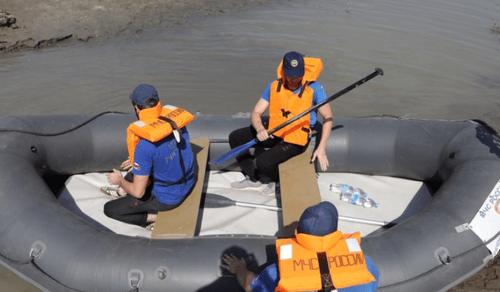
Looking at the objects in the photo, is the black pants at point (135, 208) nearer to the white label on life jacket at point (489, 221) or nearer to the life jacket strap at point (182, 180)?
the life jacket strap at point (182, 180)

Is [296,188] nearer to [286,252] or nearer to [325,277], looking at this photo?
[286,252]

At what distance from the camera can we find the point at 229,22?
8.61 metres

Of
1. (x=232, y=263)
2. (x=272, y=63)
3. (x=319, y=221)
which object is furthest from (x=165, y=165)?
(x=272, y=63)

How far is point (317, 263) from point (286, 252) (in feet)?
0.51

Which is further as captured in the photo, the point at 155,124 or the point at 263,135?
the point at 263,135

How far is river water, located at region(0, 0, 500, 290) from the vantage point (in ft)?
20.0

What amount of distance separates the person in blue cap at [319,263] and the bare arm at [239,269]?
28cm

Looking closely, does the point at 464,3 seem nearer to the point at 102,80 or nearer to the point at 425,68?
the point at 425,68

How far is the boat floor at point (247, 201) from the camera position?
345 centimetres

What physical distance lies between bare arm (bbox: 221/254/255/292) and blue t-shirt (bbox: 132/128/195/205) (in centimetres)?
66

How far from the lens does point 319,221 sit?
1.98m

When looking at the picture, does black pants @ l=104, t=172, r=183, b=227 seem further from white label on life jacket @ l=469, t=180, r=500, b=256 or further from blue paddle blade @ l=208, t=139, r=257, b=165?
white label on life jacket @ l=469, t=180, r=500, b=256

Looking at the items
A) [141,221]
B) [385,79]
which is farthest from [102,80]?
[385,79]

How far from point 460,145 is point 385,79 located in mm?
3420
